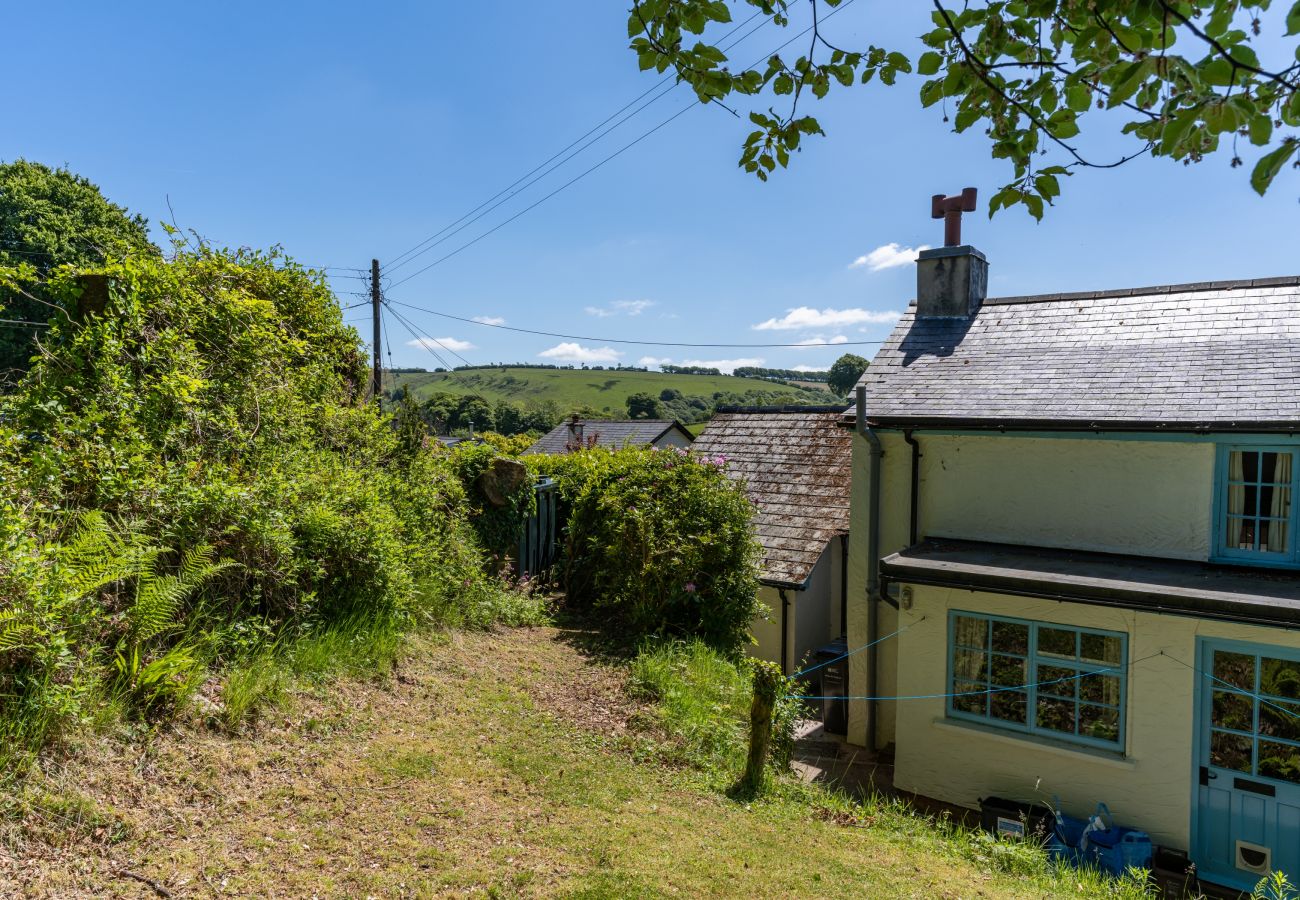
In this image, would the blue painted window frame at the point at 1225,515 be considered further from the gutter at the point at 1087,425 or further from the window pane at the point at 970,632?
the window pane at the point at 970,632

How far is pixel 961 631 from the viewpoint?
339 inches

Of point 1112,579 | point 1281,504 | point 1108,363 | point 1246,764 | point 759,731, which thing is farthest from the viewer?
point 1108,363

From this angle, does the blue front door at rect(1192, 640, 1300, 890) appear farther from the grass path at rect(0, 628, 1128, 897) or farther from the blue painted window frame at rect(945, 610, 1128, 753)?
the grass path at rect(0, 628, 1128, 897)

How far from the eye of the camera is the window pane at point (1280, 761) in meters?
6.94

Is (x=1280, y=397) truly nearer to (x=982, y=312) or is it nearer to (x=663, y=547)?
(x=982, y=312)

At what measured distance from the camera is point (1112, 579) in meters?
7.43

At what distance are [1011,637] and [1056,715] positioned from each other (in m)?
0.97

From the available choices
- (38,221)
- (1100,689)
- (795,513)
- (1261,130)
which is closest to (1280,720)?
(1100,689)

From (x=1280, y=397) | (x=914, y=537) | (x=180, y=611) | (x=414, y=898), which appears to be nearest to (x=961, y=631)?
(x=914, y=537)

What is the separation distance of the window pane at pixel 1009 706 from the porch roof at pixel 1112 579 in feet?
4.88

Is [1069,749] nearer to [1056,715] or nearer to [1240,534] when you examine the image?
[1056,715]

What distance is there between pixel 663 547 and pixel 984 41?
7.69m

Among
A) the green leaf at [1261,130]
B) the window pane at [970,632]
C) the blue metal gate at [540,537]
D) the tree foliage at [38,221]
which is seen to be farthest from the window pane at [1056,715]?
the tree foliage at [38,221]

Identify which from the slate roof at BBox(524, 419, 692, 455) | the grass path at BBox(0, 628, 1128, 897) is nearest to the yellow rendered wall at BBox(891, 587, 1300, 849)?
the grass path at BBox(0, 628, 1128, 897)
